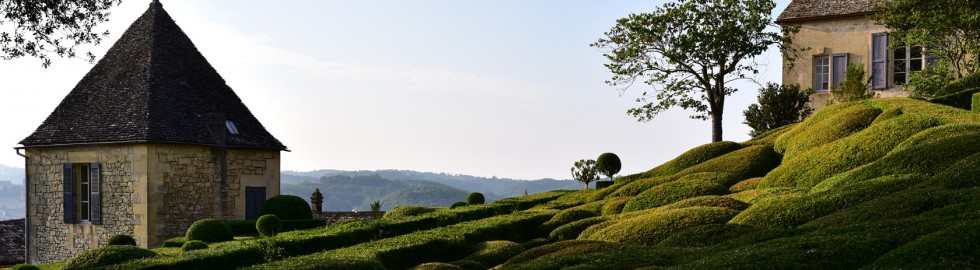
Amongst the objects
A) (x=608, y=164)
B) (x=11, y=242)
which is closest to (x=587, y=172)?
(x=608, y=164)

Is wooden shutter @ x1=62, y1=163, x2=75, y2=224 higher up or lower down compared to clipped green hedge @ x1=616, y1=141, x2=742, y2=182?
lower down

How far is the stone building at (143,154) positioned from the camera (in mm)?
25750

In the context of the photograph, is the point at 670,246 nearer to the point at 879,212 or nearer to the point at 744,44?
the point at 879,212

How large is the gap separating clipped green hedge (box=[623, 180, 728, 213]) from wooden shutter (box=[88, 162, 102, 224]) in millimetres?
15749

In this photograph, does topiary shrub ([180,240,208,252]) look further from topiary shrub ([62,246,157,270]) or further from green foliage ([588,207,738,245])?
green foliage ([588,207,738,245])

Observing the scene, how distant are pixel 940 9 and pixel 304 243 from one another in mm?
17899

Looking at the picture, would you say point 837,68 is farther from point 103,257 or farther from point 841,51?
point 103,257

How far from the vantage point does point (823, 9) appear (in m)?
32.7

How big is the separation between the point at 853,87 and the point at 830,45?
12.6 ft

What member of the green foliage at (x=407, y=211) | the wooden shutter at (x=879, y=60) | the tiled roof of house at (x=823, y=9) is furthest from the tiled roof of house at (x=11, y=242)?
the wooden shutter at (x=879, y=60)

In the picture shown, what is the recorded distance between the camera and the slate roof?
26.4 m

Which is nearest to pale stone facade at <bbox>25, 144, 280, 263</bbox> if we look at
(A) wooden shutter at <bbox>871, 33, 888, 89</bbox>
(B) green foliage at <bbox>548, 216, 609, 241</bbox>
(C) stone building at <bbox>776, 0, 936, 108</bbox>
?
(B) green foliage at <bbox>548, 216, 609, 241</bbox>

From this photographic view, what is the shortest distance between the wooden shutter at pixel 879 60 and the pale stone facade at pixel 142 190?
21.1 m

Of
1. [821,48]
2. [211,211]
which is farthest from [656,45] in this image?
[211,211]
